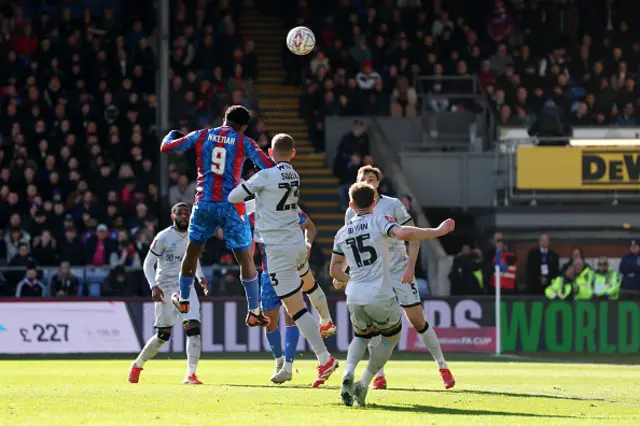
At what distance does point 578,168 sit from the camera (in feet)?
94.7

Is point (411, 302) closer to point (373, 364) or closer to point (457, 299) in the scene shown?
point (373, 364)

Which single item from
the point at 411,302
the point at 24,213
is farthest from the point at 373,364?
the point at 24,213

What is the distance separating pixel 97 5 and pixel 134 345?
13.0m

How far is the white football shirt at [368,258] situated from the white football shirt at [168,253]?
493 centimetres

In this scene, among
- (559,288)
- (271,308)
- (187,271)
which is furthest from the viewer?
(559,288)

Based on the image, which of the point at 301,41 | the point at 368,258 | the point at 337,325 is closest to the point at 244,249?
the point at 368,258

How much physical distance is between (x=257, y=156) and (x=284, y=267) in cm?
110

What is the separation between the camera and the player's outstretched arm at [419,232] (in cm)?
1026

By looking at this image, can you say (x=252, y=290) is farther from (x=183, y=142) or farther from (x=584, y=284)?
(x=584, y=284)

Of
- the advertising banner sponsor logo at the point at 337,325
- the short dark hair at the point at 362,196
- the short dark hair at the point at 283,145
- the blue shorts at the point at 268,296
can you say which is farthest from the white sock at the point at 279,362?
the advertising banner sponsor logo at the point at 337,325

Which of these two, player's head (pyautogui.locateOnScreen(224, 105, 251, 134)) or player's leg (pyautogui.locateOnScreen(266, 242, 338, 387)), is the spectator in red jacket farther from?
player's leg (pyautogui.locateOnScreen(266, 242, 338, 387))

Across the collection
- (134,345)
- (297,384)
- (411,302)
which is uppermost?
(411,302)

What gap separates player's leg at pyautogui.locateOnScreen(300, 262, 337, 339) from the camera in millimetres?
13516

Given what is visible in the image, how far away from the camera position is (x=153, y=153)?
28703mm
